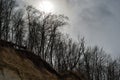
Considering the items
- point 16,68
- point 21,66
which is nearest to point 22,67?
point 21,66

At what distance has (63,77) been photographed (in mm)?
31062

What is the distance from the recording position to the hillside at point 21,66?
21859mm

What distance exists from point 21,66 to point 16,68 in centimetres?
134

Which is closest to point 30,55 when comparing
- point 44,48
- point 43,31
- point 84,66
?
A: point 43,31

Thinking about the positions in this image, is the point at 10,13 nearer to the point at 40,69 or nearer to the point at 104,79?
the point at 40,69

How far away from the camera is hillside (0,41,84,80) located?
21.9m

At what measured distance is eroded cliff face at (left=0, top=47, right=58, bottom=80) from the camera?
70.8 ft

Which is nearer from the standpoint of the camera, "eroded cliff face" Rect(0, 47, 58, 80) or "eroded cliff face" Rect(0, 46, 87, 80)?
"eroded cliff face" Rect(0, 47, 58, 80)

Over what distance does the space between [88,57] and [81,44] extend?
8033 mm

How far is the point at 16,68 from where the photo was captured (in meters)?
23.0

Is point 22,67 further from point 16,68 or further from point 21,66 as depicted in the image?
point 16,68

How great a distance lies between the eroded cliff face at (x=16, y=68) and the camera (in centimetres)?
2157

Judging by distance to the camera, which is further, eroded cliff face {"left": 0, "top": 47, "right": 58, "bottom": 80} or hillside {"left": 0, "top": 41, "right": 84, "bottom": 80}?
hillside {"left": 0, "top": 41, "right": 84, "bottom": 80}

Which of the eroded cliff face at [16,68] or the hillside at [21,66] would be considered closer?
the eroded cliff face at [16,68]
